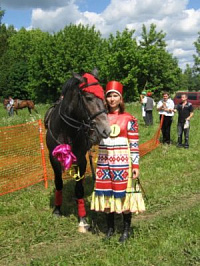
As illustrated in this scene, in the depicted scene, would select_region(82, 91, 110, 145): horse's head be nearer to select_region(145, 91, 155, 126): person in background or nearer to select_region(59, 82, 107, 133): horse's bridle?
select_region(59, 82, 107, 133): horse's bridle

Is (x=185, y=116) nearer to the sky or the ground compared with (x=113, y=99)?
nearer to the ground

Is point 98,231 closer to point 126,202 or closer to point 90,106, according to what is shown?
point 126,202

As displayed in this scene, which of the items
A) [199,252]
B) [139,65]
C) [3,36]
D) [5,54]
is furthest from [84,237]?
[3,36]

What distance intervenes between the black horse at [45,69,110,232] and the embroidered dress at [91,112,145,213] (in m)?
0.30

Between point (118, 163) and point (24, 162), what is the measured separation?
4.69 metres

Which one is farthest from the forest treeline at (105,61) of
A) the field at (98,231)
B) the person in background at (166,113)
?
the field at (98,231)

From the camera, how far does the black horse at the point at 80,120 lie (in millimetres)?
3488

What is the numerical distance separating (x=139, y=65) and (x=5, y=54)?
28841mm

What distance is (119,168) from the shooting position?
378cm

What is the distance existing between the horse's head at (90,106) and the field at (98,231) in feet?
4.64

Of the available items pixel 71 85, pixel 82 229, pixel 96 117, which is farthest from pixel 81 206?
pixel 71 85

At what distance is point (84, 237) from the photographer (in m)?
4.33

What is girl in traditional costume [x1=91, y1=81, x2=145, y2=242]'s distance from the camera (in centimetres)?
377

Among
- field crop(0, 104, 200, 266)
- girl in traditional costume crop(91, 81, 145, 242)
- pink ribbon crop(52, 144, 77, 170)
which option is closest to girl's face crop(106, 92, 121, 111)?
girl in traditional costume crop(91, 81, 145, 242)
